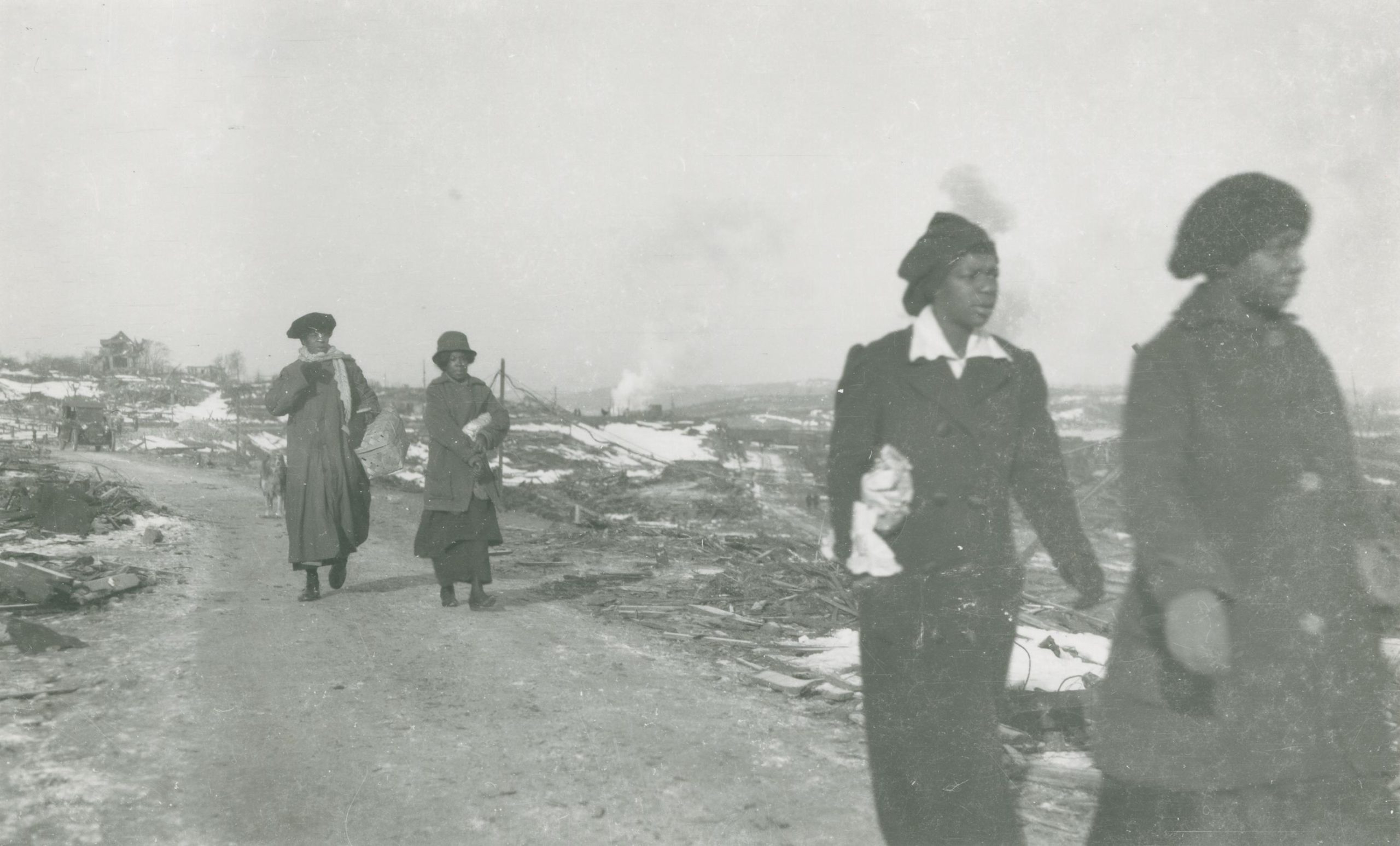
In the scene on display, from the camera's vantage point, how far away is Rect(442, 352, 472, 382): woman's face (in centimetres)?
643

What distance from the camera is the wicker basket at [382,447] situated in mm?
6945

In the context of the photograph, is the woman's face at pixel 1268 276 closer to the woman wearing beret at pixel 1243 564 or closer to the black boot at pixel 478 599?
the woman wearing beret at pixel 1243 564

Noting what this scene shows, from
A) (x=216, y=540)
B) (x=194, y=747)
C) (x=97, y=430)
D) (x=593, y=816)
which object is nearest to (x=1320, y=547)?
(x=593, y=816)

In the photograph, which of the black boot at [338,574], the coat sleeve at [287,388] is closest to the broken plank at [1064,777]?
the black boot at [338,574]

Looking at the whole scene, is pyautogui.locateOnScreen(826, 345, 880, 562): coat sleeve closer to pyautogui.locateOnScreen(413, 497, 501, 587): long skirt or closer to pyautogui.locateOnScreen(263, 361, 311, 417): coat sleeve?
pyautogui.locateOnScreen(413, 497, 501, 587): long skirt

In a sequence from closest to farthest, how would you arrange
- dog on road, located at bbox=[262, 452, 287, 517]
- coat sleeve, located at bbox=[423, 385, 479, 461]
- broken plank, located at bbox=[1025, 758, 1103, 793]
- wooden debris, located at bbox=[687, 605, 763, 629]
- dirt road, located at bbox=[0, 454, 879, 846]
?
dirt road, located at bbox=[0, 454, 879, 846] < broken plank, located at bbox=[1025, 758, 1103, 793] < wooden debris, located at bbox=[687, 605, 763, 629] < coat sleeve, located at bbox=[423, 385, 479, 461] < dog on road, located at bbox=[262, 452, 287, 517]

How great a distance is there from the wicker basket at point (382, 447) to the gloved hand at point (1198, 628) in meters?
5.76

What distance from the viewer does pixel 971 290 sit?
7.97 feet

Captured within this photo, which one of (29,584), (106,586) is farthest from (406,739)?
(106,586)

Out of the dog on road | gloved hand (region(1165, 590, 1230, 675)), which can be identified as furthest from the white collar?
the dog on road

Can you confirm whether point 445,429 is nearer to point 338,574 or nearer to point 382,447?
point 382,447

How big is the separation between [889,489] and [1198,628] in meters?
0.86

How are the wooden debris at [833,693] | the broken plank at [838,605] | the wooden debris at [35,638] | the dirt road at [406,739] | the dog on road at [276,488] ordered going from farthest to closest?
1. the dog on road at [276,488]
2. the broken plank at [838,605]
3. the wooden debris at [35,638]
4. the wooden debris at [833,693]
5. the dirt road at [406,739]

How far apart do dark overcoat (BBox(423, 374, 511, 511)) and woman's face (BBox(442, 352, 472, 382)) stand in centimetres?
4
